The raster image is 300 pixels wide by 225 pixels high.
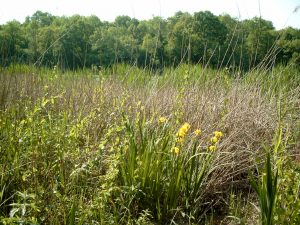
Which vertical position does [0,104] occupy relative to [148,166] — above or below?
above

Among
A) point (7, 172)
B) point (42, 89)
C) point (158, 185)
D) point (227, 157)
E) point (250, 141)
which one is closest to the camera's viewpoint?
point (7, 172)

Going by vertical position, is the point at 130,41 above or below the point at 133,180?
above

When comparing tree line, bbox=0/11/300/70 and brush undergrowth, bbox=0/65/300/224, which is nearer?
brush undergrowth, bbox=0/65/300/224

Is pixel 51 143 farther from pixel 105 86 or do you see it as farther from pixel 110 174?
pixel 105 86

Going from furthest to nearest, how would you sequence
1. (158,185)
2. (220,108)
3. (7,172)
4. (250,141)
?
(220,108) < (250,141) < (158,185) < (7,172)

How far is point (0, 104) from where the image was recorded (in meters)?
2.72

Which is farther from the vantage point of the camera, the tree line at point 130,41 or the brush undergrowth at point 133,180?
the tree line at point 130,41

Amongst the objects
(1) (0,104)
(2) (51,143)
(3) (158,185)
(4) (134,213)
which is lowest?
(4) (134,213)

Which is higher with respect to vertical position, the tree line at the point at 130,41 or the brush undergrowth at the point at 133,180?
the tree line at the point at 130,41

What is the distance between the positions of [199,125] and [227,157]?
1.64 feet

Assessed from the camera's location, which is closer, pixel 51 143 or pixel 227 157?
pixel 51 143

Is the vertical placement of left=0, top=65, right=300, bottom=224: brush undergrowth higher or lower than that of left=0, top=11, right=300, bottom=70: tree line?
lower

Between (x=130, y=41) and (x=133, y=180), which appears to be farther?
(x=130, y=41)

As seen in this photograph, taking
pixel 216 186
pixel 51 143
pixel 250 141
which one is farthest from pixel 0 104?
pixel 250 141
